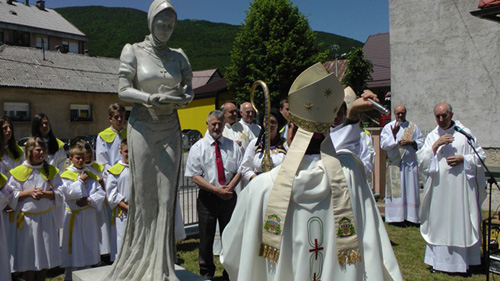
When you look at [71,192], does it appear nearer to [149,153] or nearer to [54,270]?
[54,270]

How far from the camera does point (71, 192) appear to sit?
5664 millimetres

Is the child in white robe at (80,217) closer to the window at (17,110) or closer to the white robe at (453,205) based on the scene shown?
the white robe at (453,205)

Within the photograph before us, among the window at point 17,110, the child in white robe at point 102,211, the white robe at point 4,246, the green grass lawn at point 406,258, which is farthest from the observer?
the window at point 17,110

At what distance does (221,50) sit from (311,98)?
345 feet

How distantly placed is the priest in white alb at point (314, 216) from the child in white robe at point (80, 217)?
10.9 ft

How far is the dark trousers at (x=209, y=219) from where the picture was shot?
5.75 meters

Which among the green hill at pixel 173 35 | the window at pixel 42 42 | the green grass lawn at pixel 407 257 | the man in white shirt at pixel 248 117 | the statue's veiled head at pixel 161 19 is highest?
the green hill at pixel 173 35

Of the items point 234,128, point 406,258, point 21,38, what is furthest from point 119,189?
point 21,38

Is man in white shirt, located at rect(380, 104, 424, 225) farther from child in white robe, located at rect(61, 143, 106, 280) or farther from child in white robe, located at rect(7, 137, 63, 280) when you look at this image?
Result: child in white robe, located at rect(7, 137, 63, 280)

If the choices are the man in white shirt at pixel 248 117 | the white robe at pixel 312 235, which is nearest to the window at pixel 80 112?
the man in white shirt at pixel 248 117

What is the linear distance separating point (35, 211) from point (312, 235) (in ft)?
12.4

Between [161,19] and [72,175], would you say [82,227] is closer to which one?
[72,175]

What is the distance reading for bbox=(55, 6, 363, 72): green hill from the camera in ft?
323

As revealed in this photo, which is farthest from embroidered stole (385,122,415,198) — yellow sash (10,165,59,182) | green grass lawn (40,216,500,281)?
yellow sash (10,165,59,182)
